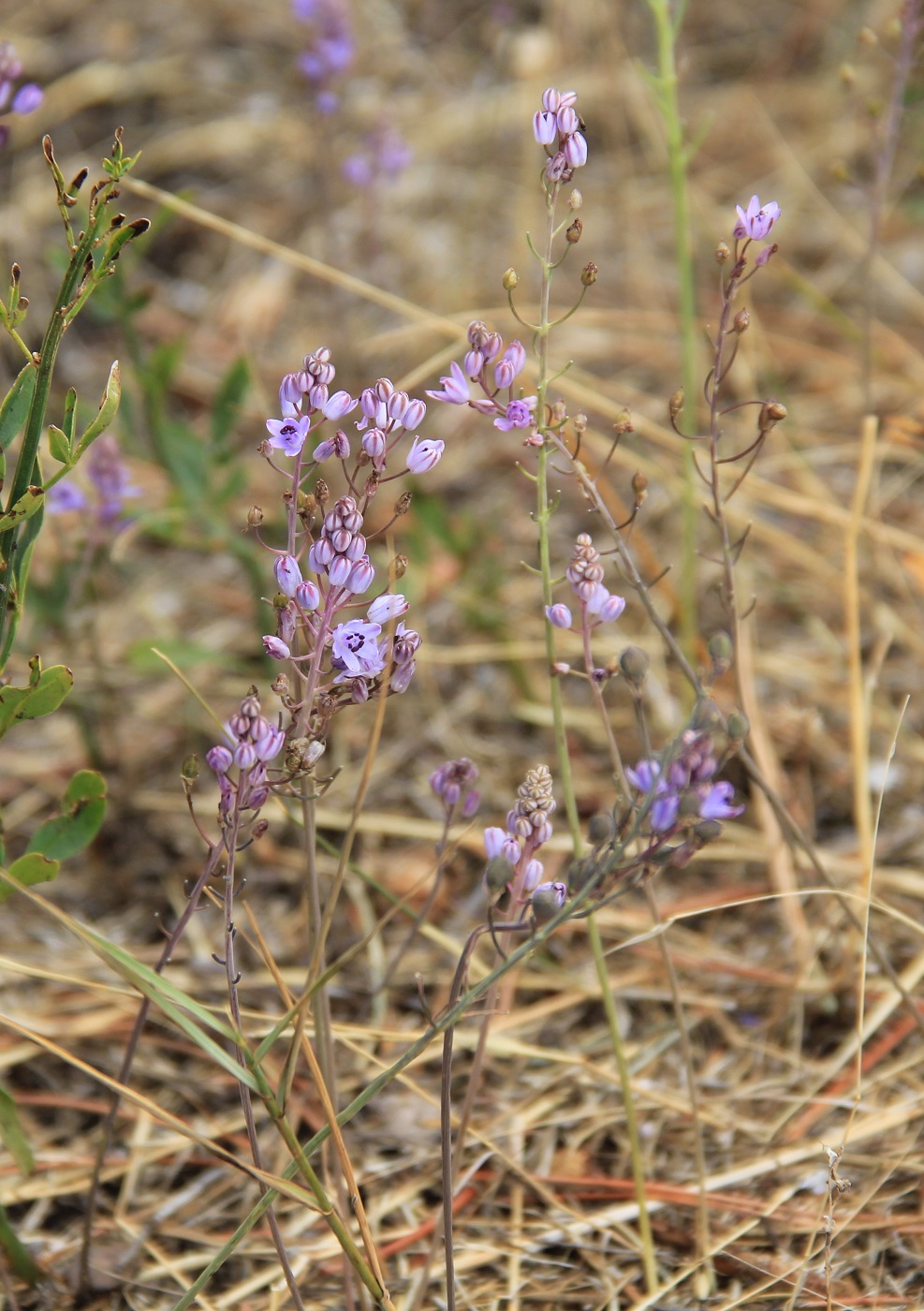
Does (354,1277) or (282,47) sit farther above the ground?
(282,47)

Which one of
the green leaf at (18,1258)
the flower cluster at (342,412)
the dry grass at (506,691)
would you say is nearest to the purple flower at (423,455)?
the flower cluster at (342,412)

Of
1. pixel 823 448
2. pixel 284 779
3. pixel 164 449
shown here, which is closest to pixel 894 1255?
pixel 284 779

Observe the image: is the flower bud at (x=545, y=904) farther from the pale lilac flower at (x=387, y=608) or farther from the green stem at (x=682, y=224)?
the green stem at (x=682, y=224)

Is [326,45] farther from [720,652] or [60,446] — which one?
[720,652]

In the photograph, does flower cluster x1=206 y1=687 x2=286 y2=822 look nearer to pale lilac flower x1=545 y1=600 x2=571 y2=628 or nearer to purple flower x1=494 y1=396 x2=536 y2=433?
pale lilac flower x1=545 y1=600 x2=571 y2=628

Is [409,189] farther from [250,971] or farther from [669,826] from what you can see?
[669,826]

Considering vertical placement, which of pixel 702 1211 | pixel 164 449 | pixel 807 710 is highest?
pixel 164 449

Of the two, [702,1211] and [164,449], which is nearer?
[702,1211]
